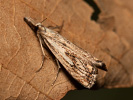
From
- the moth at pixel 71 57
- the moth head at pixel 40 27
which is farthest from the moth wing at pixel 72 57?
the moth head at pixel 40 27

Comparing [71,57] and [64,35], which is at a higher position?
[64,35]

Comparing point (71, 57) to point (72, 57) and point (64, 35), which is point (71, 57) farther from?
point (64, 35)

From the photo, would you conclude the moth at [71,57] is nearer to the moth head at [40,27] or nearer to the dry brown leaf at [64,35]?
the moth head at [40,27]

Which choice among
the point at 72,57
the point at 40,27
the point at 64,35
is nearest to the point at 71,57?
the point at 72,57

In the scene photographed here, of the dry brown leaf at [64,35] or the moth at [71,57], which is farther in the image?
the moth at [71,57]

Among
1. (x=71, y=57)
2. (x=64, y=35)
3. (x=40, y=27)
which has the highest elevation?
(x=40, y=27)

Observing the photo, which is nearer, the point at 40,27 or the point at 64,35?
the point at 40,27
